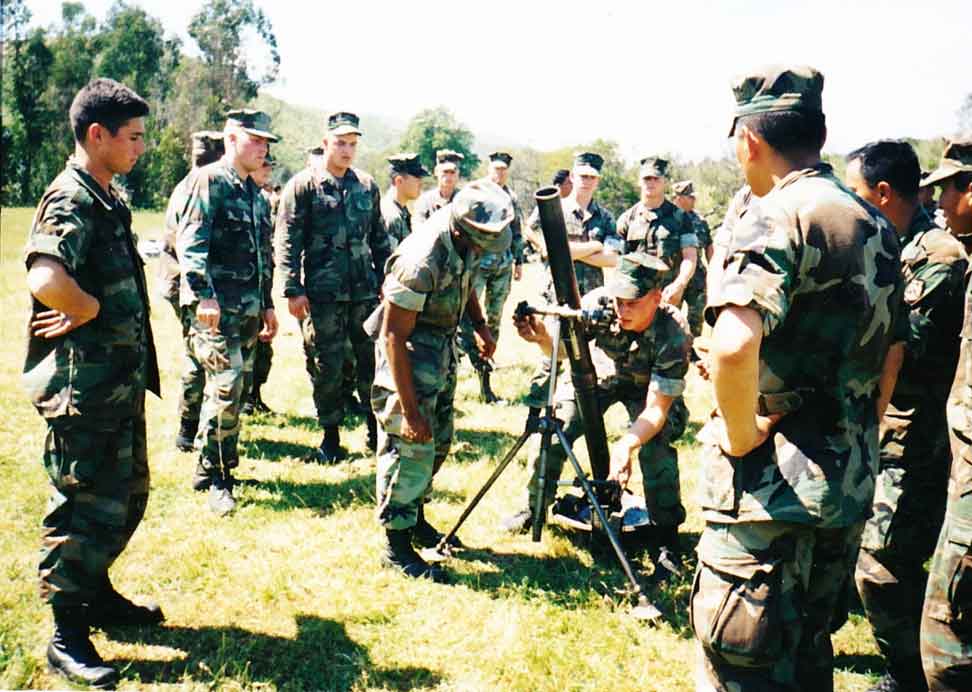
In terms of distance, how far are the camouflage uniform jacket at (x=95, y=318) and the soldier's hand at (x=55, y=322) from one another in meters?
0.06

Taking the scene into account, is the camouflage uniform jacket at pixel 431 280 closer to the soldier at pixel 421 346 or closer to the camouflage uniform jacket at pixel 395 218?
the soldier at pixel 421 346

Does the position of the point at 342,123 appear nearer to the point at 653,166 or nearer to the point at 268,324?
the point at 268,324

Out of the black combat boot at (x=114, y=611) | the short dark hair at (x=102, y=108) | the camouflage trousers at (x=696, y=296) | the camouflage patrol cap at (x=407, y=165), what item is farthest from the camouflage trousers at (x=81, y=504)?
the camouflage trousers at (x=696, y=296)

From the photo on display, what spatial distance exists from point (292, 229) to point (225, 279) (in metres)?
0.99

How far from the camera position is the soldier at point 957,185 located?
3.28m

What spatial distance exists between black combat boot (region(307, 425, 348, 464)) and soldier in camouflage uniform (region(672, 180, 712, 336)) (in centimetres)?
581

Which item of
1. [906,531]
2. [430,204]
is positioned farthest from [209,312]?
[430,204]

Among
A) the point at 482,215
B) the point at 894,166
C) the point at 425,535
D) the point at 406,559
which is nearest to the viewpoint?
the point at 894,166

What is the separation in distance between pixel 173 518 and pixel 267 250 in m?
2.75

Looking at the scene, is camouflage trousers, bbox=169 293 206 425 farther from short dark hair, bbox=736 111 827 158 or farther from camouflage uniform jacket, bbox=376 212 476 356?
short dark hair, bbox=736 111 827 158

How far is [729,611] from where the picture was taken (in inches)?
93.7

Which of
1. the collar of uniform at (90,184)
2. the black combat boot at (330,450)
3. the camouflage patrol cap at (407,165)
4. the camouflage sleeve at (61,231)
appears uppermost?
the camouflage patrol cap at (407,165)

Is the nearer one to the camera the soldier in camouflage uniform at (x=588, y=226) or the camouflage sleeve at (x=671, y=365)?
the camouflage sleeve at (x=671, y=365)

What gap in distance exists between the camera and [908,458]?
11.1ft
